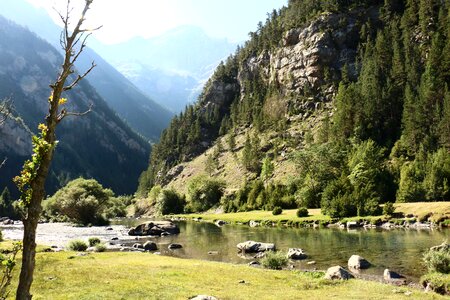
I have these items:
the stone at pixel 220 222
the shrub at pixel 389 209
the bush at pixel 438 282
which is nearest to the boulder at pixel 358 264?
the bush at pixel 438 282

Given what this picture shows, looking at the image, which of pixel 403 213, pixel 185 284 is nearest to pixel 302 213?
pixel 403 213

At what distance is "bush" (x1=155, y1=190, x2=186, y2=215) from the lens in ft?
577

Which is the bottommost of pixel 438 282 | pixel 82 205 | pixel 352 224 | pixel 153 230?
pixel 153 230

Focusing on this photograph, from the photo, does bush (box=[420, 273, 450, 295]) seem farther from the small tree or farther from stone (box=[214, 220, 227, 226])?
stone (box=[214, 220, 227, 226])

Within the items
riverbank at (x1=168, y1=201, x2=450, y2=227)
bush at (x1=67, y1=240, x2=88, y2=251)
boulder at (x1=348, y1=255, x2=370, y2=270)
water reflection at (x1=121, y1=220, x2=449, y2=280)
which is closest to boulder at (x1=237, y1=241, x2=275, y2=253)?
water reflection at (x1=121, y1=220, x2=449, y2=280)

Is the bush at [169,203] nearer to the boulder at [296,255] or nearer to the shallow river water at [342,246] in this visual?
the shallow river water at [342,246]

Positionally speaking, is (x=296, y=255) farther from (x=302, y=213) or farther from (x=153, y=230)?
(x=302, y=213)

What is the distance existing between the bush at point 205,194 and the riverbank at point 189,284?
132136 mm

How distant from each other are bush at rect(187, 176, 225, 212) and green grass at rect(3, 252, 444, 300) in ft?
434

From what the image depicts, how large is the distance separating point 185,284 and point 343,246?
33.4 m

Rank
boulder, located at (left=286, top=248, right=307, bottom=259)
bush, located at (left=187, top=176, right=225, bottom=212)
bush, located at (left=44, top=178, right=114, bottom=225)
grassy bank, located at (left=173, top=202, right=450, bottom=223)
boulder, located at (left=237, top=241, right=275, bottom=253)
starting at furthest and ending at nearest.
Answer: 1. bush, located at (left=187, top=176, right=225, bottom=212)
2. bush, located at (left=44, top=178, right=114, bottom=225)
3. grassy bank, located at (left=173, top=202, right=450, bottom=223)
4. boulder, located at (left=237, top=241, right=275, bottom=253)
5. boulder, located at (left=286, top=248, right=307, bottom=259)

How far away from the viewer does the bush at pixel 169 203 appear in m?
176

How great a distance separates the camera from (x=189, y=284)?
97.7 feet

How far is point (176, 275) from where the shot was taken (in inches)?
1321
